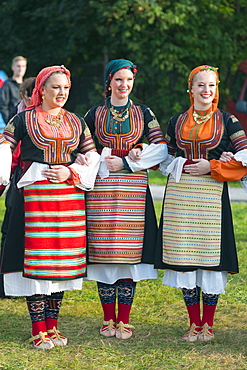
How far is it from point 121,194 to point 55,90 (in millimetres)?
820

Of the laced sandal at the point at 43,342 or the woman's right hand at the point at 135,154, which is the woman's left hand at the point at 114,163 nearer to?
the woman's right hand at the point at 135,154

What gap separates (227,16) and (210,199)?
39.0 feet

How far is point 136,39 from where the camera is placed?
14234 mm

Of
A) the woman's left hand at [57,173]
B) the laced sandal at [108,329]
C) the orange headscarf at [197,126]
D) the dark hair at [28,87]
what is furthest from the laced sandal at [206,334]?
the dark hair at [28,87]

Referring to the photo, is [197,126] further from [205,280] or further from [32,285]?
[32,285]

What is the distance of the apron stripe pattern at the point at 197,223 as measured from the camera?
435cm

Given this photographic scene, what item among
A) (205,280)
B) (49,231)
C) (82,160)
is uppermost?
(82,160)

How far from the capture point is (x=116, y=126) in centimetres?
450

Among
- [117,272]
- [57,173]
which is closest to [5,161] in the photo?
[57,173]

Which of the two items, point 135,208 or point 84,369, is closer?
point 84,369

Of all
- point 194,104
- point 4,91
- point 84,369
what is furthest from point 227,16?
point 84,369

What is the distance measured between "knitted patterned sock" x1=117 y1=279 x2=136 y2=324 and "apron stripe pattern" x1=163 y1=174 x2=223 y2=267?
0.41 metres

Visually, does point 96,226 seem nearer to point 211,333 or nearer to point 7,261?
point 7,261

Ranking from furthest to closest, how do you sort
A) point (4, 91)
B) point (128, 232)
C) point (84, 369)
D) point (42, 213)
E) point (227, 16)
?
point (227, 16) < point (4, 91) < point (128, 232) < point (42, 213) < point (84, 369)
